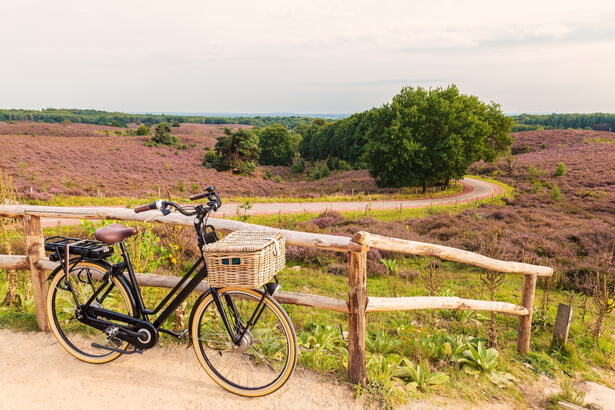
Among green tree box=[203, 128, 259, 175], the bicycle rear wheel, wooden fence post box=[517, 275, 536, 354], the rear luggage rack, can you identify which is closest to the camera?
the rear luggage rack

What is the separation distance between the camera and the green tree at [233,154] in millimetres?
45938

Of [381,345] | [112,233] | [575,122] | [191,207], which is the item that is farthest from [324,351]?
[575,122]

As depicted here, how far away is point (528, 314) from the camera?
5105 mm

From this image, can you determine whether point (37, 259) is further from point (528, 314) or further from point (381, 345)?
point (528, 314)

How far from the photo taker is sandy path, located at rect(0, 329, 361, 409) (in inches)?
129

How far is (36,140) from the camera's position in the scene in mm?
39594

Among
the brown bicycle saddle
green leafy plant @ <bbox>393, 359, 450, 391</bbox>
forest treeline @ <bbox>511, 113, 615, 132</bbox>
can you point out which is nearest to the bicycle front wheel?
the brown bicycle saddle

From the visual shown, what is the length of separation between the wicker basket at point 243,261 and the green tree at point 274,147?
6955 centimetres

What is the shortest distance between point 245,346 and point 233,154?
45349 millimetres

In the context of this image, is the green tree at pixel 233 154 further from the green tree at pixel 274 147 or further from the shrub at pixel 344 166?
the green tree at pixel 274 147

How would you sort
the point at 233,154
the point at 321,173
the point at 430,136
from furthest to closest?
the point at 321,173
the point at 233,154
the point at 430,136

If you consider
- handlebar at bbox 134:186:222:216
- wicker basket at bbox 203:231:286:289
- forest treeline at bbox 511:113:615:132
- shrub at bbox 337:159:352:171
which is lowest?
shrub at bbox 337:159:352:171

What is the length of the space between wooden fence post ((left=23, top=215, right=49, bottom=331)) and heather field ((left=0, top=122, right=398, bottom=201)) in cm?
2033

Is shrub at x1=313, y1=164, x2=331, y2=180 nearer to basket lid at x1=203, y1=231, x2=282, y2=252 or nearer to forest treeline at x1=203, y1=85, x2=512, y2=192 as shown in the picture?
forest treeline at x1=203, y1=85, x2=512, y2=192
